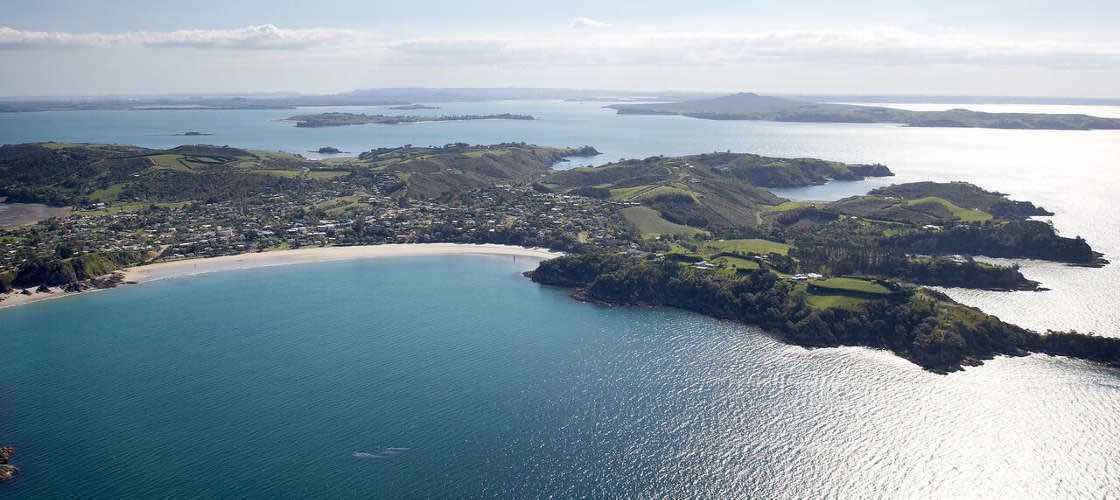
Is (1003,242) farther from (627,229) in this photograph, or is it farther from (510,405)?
(510,405)

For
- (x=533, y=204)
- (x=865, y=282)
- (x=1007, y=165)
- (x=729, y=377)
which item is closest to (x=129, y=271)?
(x=533, y=204)

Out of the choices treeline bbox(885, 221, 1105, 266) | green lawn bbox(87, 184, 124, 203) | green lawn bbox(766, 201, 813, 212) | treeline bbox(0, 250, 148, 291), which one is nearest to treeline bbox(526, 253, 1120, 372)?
treeline bbox(885, 221, 1105, 266)

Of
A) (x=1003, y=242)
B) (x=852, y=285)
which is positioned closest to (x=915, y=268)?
(x=852, y=285)

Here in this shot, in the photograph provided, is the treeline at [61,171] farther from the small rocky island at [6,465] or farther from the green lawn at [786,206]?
the green lawn at [786,206]

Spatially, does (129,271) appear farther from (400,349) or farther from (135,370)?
(400,349)

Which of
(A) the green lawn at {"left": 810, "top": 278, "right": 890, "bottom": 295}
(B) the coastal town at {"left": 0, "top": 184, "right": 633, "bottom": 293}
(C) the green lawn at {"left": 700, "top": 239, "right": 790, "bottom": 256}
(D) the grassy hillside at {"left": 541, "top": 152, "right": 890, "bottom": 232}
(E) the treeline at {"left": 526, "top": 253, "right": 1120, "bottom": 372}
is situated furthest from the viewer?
(D) the grassy hillside at {"left": 541, "top": 152, "right": 890, "bottom": 232}

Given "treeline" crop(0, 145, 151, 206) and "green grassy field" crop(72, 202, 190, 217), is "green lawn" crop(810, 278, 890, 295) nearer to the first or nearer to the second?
"green grassy field" crop(72, 202, 190, 217)
